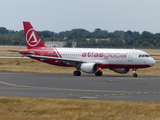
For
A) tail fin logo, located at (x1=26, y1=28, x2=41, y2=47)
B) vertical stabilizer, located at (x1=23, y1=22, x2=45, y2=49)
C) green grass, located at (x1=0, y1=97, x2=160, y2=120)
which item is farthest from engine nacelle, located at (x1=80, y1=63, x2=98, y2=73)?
green grass, located at (x1=0, y1=97, x2=160, y2=120)

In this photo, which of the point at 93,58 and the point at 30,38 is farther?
the point at 30,38

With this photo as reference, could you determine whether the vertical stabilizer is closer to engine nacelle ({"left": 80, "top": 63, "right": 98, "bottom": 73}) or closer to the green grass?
engine nacelle ({"left": 80, "top": 63, "right": 98, "bottom": 73})

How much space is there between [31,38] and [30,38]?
130 millimetres

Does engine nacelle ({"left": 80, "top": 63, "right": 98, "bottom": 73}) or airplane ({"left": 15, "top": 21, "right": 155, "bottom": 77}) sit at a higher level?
airplane ({"left": 15, "top": 21, "right": 155, "bottom": 77})

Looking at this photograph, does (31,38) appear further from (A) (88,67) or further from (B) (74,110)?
(B) (74,110)

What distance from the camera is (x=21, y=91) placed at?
28906 millimetres

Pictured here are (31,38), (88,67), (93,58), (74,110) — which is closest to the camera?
(74,110)

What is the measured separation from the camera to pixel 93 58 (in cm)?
4856

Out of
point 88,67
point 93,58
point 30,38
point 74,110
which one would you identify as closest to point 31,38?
point 30,38

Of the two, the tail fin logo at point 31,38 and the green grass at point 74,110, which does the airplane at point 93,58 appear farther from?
the green grass at point 74,110

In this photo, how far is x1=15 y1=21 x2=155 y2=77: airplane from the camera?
46.6m

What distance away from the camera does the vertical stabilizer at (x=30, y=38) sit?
52.8 metres

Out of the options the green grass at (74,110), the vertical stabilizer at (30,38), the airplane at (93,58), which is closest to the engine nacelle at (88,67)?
the airplane at (93,58)

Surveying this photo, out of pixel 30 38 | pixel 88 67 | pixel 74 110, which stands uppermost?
pixel 30 38
